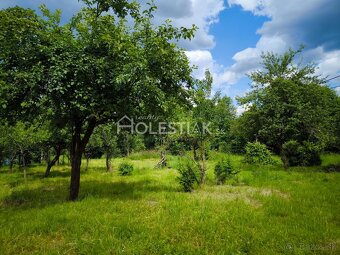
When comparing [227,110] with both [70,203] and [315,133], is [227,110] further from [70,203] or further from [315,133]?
[70,203]

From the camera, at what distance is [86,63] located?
11.1m

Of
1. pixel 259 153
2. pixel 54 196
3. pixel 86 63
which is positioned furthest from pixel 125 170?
pixel 86 63

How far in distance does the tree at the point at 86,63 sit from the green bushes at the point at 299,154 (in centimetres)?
1840

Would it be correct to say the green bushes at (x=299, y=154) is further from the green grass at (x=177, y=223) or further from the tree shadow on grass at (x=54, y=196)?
the tree shadow on grass at (x=54, y=196)

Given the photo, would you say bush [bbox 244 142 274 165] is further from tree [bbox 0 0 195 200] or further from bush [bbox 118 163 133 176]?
tree [bbox 0 0 195 200]

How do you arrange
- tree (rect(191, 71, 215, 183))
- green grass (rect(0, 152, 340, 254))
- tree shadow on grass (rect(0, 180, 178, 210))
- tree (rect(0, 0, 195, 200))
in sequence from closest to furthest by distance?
green grass (rect(0, 152, 340, 254))
tree (rect(0, 0, 195, 200))
tree shadow on grass (rect(0, 180, 178, 210))
tree (rect(191, 71, 215, 183))

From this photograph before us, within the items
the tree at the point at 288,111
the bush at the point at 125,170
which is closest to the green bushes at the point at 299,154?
the tree at the point at 288,111

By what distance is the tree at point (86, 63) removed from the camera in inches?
414

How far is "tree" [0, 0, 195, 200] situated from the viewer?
1051 centimetres

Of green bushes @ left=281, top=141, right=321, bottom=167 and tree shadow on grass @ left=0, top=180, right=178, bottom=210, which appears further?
green bushes @ left=281, top=141, right=321, bottom=167

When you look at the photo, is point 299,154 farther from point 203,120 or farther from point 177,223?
point 177,223

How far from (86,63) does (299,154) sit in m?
24.5

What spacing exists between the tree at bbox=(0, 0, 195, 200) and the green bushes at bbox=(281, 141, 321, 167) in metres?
18.4

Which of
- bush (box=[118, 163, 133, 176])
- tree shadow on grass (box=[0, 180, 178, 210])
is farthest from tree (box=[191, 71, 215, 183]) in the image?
bush (box=[118, 163, 133, 176])
